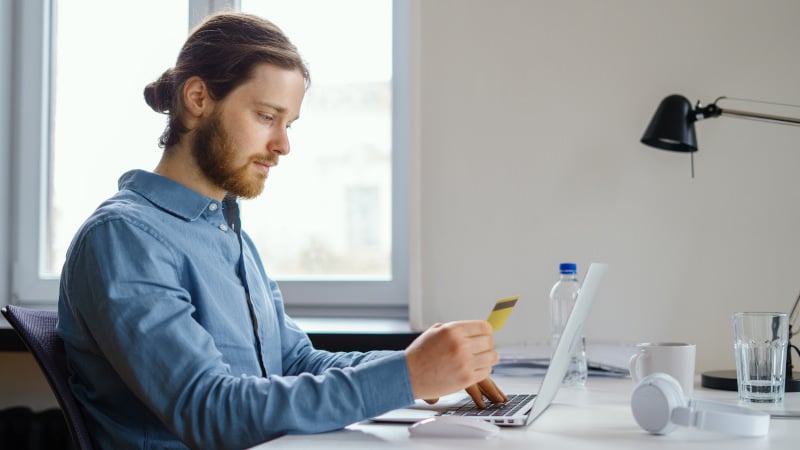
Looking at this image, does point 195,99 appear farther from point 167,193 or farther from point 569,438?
point 569,438

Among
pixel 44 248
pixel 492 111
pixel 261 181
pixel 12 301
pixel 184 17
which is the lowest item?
pixel 12 301

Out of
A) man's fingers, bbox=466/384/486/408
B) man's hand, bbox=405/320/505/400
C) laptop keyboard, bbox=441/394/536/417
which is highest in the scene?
man's hand, bbox=405/320/505/400

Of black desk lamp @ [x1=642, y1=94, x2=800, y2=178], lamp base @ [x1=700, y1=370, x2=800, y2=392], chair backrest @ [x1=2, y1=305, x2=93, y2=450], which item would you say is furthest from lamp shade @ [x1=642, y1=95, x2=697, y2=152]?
chair backrest @ [x1=2, y1=305, x2=93, y2=450]

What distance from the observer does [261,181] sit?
4.74 ft

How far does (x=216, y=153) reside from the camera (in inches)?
54.2

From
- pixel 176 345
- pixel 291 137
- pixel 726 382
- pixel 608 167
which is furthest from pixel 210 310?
pixel 291 137

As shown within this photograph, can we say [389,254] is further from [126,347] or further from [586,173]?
[126,347]

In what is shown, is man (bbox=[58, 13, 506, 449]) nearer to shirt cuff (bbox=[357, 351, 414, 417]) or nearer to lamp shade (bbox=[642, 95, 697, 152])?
shirt cuff (bbox=[357, 351, 414, 417])

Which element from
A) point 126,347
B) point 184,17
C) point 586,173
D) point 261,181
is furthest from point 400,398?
point 184,17

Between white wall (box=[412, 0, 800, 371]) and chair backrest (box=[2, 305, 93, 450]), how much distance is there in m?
1.09

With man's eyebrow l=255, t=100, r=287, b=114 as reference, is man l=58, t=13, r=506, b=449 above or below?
below

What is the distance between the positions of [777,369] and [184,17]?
2046 millimetres

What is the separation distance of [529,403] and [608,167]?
1.01 metres

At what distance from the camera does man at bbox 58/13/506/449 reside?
41.4 inches
